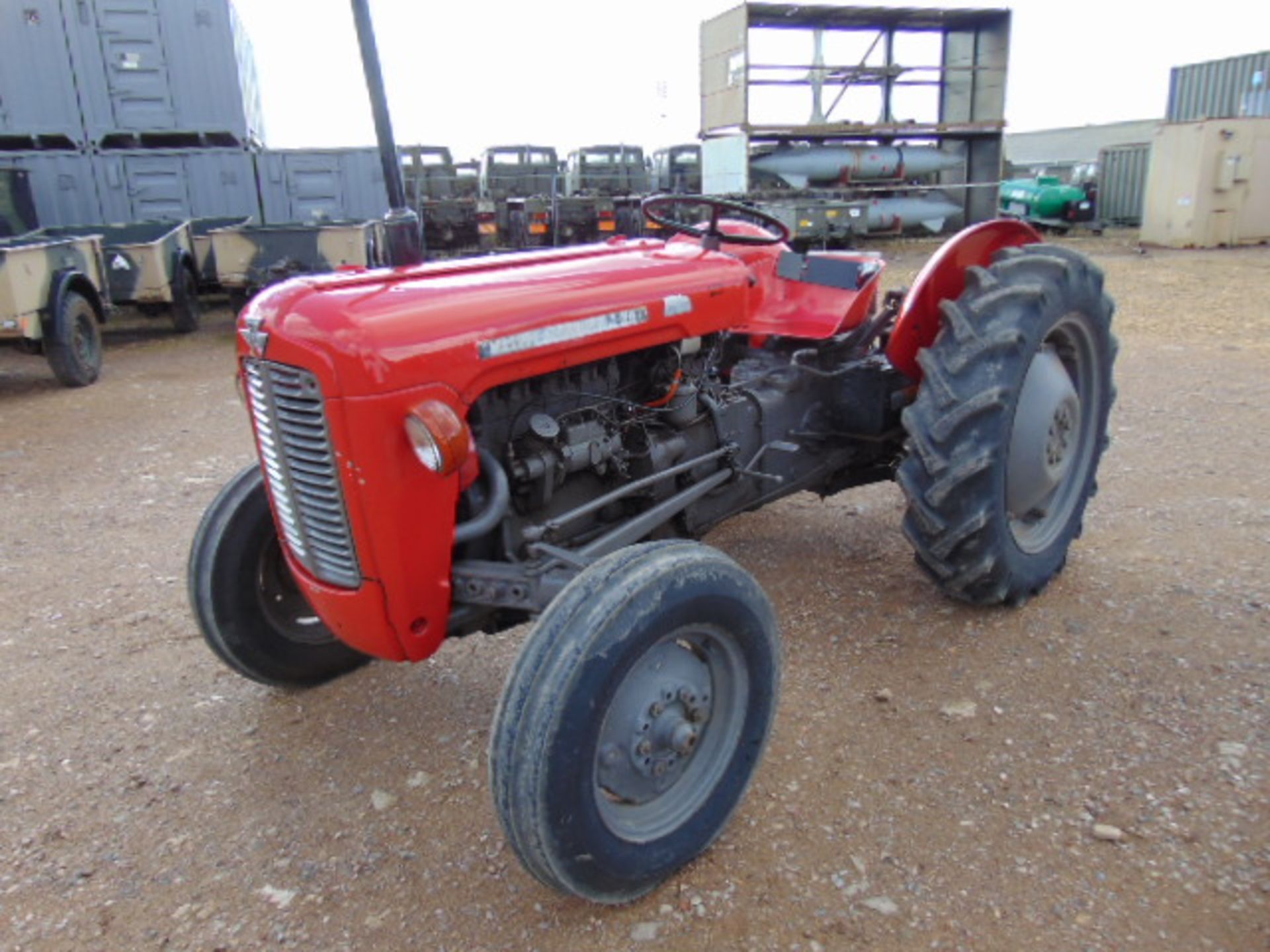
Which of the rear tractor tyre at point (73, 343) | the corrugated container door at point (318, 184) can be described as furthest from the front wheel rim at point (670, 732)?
the corrugated container door at point (318, 184)

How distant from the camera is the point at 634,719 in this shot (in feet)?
6.74

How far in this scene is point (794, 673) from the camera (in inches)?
118

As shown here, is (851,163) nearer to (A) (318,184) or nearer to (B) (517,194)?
(B) (517,194)

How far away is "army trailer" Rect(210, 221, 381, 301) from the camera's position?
Result: 958cm

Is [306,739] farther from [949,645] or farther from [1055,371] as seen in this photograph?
[1055,371]

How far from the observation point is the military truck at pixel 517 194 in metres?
13.8

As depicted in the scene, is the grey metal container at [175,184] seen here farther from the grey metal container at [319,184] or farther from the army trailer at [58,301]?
the army trailer at [58,301]

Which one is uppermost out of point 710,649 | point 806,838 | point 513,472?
point 513,472

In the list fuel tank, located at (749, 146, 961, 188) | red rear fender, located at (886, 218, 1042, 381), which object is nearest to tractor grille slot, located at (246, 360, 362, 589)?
red rear fender, located at (886, 218, 1042, 381)

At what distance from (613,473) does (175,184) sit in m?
10.9

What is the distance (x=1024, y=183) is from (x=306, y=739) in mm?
20913

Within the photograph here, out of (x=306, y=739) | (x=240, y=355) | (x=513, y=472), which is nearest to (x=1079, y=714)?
(x=513, y=472)

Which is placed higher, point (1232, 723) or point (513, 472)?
point (513, 472)

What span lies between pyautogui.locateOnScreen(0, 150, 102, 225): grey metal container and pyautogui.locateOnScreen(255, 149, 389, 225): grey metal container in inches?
74.8
